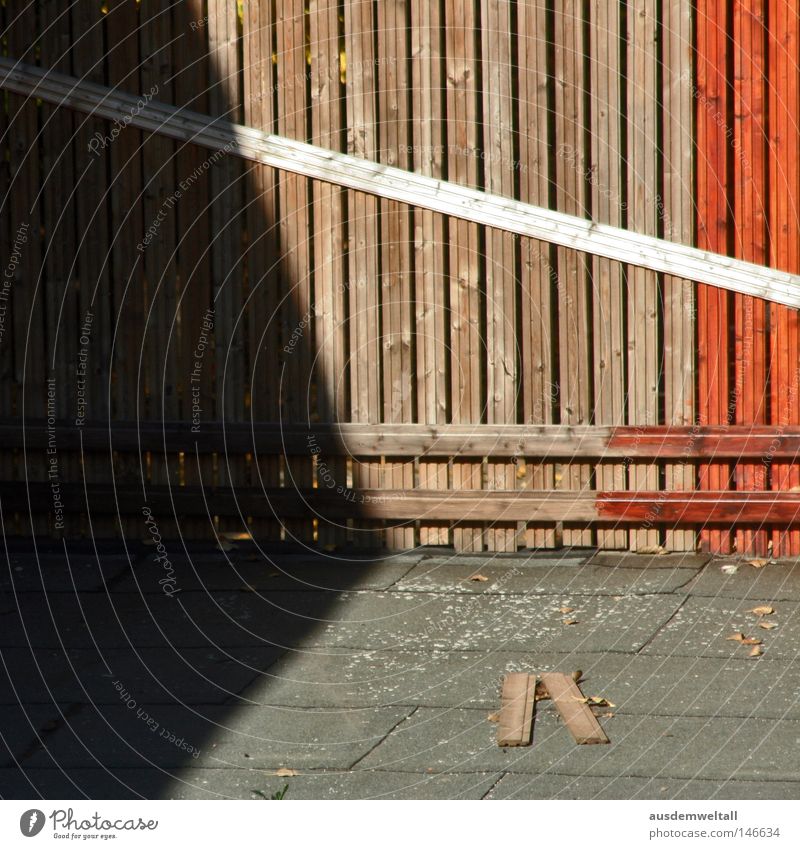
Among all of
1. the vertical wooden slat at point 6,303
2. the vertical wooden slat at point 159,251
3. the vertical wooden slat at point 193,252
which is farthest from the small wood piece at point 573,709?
the vertical wooden slat at point 6,303

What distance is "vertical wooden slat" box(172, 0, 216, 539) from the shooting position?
6.64 m

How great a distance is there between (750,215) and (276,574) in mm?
2872

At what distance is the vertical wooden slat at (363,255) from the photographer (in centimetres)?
646

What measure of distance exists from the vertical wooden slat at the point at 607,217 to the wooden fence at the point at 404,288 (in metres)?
0.01

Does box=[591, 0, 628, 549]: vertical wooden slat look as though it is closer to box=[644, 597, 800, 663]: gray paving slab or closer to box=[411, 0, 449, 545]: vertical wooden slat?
box=[411, 0, 449, 545]: vertical wooden slat

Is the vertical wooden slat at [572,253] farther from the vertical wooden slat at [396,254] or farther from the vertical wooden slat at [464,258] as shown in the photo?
the vertical wooden slat at [396,254]

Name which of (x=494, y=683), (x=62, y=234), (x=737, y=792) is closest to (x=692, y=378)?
(x=494, y=683)

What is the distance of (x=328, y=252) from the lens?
21.7 ft

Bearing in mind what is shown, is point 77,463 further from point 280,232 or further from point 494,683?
point 494,683

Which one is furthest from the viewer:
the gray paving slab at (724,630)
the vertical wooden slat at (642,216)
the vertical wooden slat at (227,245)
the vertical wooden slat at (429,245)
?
the vertical wooden slat at (227,245)

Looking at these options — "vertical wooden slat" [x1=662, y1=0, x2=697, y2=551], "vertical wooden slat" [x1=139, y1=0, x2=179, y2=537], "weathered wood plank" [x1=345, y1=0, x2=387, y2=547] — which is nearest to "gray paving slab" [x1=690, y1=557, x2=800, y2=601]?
"vertical wooden slat" [x1=662, y1=0, x2=697, y2=551]

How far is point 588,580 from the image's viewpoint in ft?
20.1
